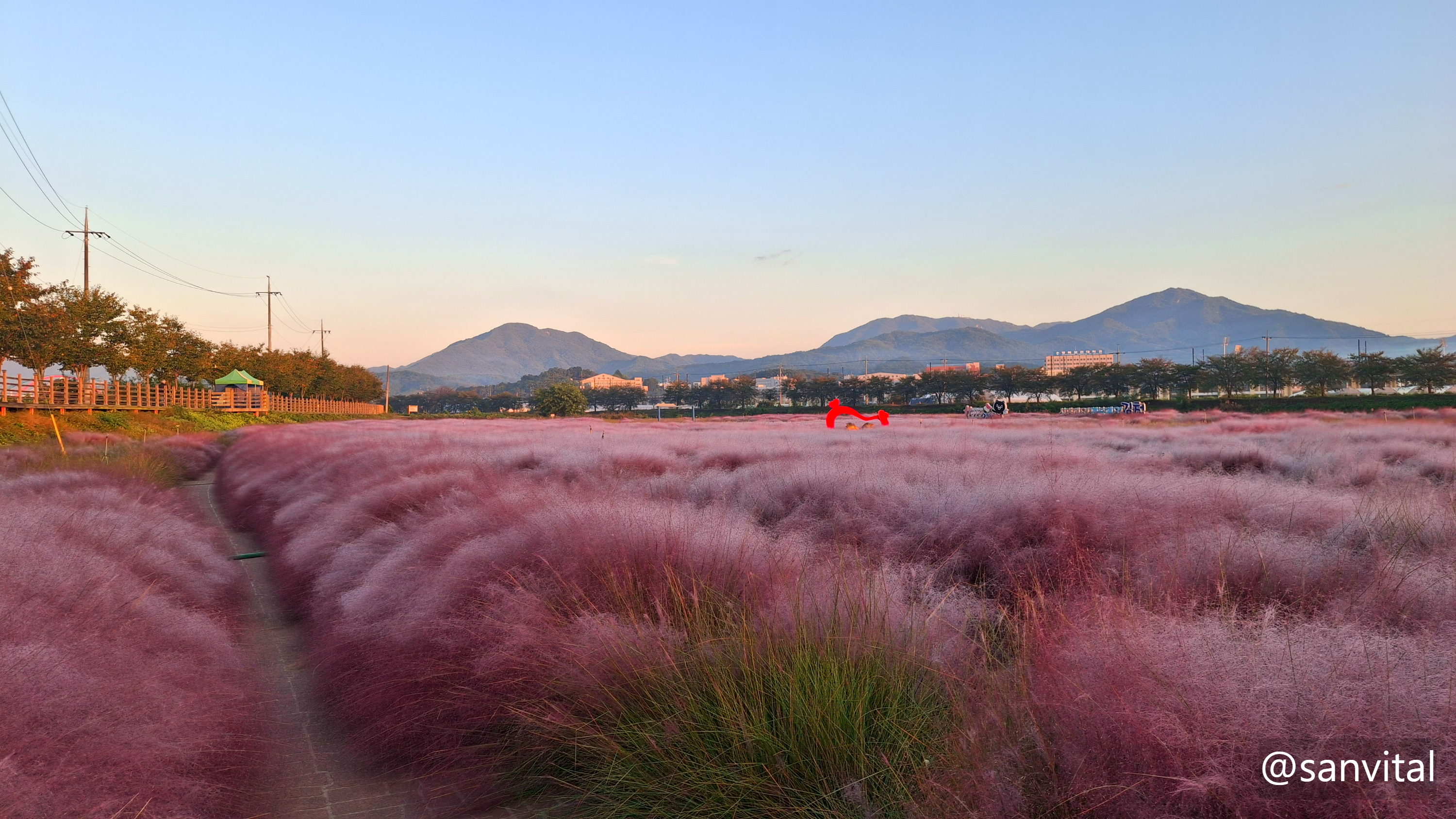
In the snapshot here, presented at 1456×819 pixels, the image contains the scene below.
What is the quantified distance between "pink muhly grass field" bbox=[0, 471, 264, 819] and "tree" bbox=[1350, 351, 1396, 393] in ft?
299

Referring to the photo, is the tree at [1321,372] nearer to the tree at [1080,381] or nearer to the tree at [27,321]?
the tree at [1080,381]

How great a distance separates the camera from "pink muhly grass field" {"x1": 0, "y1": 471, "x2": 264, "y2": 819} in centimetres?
307

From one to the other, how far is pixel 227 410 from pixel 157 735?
65.9 meters

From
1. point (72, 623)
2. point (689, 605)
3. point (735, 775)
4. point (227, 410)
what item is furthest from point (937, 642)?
point (227, 410)

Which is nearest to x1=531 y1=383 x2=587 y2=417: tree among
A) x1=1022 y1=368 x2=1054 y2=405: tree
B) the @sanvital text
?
x1=1022 y1=368 x2=1054 y2=405: tree

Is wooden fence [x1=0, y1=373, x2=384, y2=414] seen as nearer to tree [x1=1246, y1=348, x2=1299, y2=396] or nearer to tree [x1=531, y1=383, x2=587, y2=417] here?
tree [x1=531, y1=383, x2=587, y2=417]

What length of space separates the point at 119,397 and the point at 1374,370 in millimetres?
103528

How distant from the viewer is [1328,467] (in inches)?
449

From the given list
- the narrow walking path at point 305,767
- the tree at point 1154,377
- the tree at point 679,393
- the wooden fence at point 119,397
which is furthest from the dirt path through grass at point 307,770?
the tree at point 679,393

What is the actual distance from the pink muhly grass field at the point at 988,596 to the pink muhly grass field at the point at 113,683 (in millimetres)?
892

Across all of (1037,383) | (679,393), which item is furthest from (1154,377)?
(679,393)

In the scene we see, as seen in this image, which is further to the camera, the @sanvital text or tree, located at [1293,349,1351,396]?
tree, located at [1293,349,1351,396]

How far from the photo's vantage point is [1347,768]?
202 cm

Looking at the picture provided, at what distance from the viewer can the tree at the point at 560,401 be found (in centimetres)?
8681
